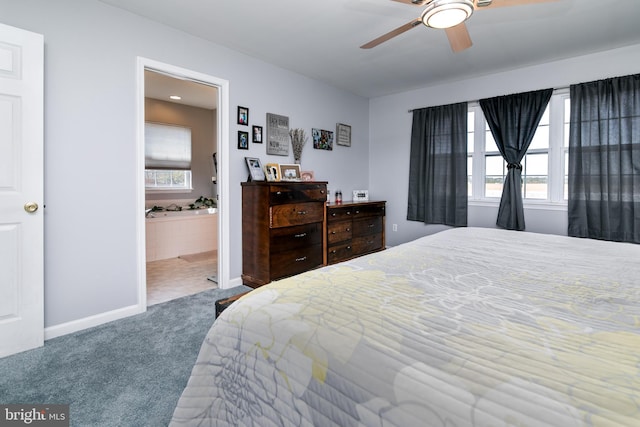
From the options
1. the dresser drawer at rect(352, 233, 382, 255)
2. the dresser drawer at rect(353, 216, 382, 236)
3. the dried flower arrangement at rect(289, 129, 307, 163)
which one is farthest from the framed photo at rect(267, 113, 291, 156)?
the dresser drawer at rect(352, 233, 382, 255)

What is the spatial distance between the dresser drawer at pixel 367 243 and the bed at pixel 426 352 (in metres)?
2.97

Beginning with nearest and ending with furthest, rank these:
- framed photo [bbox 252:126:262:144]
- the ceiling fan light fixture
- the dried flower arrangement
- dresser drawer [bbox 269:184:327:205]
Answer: the ceiling fan light fixture → dresser drawer [bbox 269:184:327:205] → framed photo [bbox 252:126:262:144] → the dried flower arrangement

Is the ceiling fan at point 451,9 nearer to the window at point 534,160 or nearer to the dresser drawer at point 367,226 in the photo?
the window at point 534,160

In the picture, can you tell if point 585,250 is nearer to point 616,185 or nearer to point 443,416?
point 443,416

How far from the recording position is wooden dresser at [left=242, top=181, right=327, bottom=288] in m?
3.17

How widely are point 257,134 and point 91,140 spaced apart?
1.62m

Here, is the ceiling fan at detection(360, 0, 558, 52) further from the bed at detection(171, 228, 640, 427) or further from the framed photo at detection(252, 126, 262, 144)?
the framed photo at detection(252, 126, 262, 144)

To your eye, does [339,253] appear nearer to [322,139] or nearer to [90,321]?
[322,139]

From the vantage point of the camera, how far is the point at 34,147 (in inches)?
82.2

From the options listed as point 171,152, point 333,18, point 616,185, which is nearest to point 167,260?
point 171,152

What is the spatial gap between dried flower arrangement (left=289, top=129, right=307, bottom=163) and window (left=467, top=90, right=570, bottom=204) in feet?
7.62

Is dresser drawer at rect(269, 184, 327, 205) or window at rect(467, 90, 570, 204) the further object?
window at rect(467, 90, 570, 204)

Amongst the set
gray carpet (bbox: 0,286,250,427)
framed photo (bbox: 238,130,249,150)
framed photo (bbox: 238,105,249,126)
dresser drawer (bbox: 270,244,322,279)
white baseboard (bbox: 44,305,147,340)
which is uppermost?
framed photo (bbox: 238,105,249,126)

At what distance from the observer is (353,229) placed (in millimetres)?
4246
